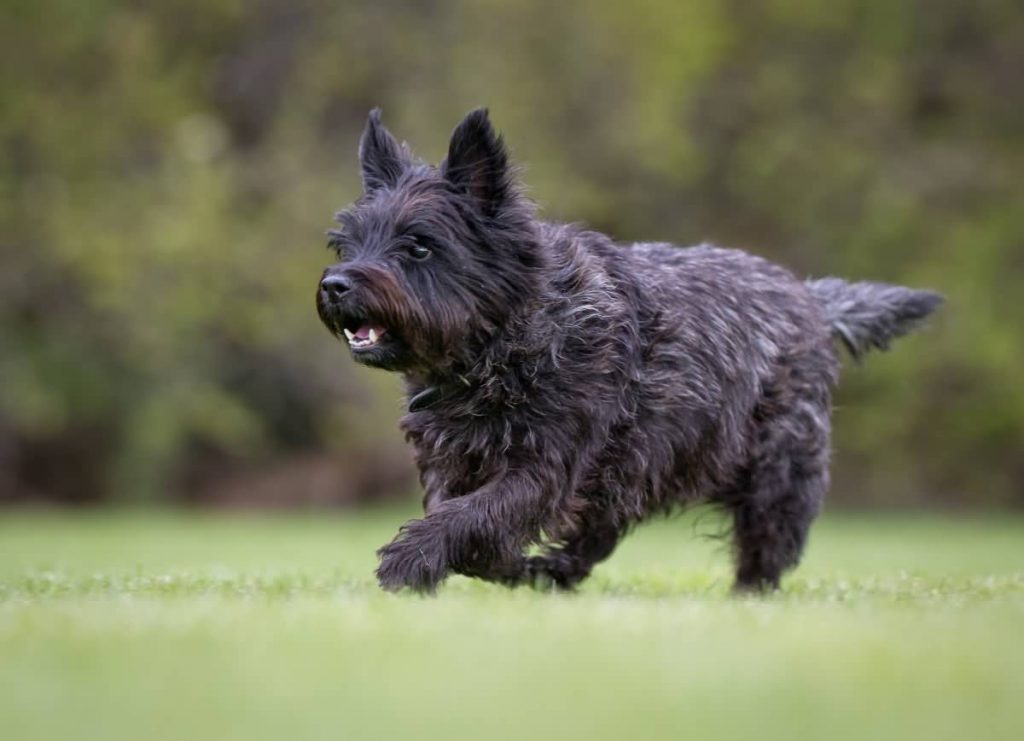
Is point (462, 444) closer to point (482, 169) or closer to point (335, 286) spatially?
point (335, 286)

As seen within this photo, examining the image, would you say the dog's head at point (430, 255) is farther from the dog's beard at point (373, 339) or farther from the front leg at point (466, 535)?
the front leg at point (466, 535)

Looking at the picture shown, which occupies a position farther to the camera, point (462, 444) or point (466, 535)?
point (462, 444)

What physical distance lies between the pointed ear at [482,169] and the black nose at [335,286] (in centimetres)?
92

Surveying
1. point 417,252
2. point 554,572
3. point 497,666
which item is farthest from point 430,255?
point 497,666

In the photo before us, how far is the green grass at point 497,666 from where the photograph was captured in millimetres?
4488

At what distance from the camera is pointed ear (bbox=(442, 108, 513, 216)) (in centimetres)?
769

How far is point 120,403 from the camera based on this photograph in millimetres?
31078

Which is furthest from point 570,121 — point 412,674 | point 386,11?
point 412,674

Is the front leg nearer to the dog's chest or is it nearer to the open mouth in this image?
the dog's chest

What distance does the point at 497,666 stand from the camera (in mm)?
5043

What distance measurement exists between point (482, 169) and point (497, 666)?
11.0ft

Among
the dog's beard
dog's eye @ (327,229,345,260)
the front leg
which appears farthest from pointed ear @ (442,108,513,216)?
the front leg

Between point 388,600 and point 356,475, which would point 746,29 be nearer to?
point 356,475

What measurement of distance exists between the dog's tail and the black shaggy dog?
1.33 metres
